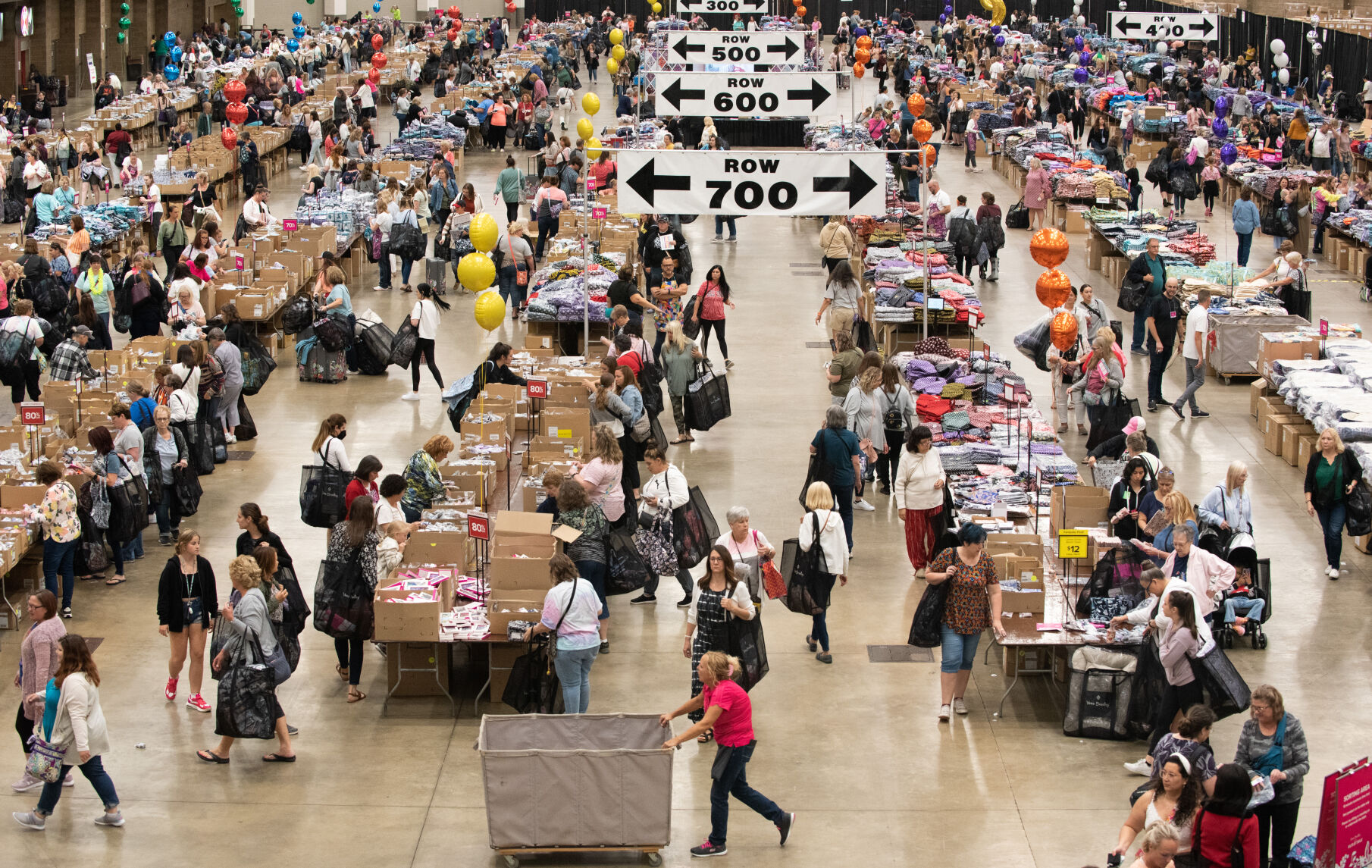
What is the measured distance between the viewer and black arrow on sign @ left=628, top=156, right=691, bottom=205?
610 inches

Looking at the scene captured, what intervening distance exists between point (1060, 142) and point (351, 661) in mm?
23116

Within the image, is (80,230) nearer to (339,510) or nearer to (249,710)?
(339,510)

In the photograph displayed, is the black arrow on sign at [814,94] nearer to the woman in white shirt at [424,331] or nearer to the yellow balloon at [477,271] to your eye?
the yellow balloon at [477,271]

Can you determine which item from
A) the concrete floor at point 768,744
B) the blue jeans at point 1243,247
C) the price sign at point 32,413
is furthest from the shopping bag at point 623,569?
the blue jeans at point 1243,247

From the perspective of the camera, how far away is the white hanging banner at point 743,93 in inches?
853

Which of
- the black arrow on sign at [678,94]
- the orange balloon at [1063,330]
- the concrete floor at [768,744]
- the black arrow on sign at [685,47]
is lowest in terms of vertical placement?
the concrete floor at [768,744]

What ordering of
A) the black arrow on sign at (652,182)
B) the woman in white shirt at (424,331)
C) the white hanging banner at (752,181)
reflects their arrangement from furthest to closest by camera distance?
the woman in white shirt at (424,331), the black arrow on sign at (652,182), the white hanging banner at (752,181)

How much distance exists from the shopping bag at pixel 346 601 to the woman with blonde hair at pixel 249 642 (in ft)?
2.18

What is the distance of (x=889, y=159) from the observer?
3027cm

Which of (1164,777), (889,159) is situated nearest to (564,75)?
(889,159)

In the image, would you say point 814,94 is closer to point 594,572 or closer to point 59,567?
point 594,572

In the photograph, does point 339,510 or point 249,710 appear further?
point 339,510

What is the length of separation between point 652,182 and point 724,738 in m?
7.44

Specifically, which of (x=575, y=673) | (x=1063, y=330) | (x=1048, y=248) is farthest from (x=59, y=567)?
(x=1048, y=248)
